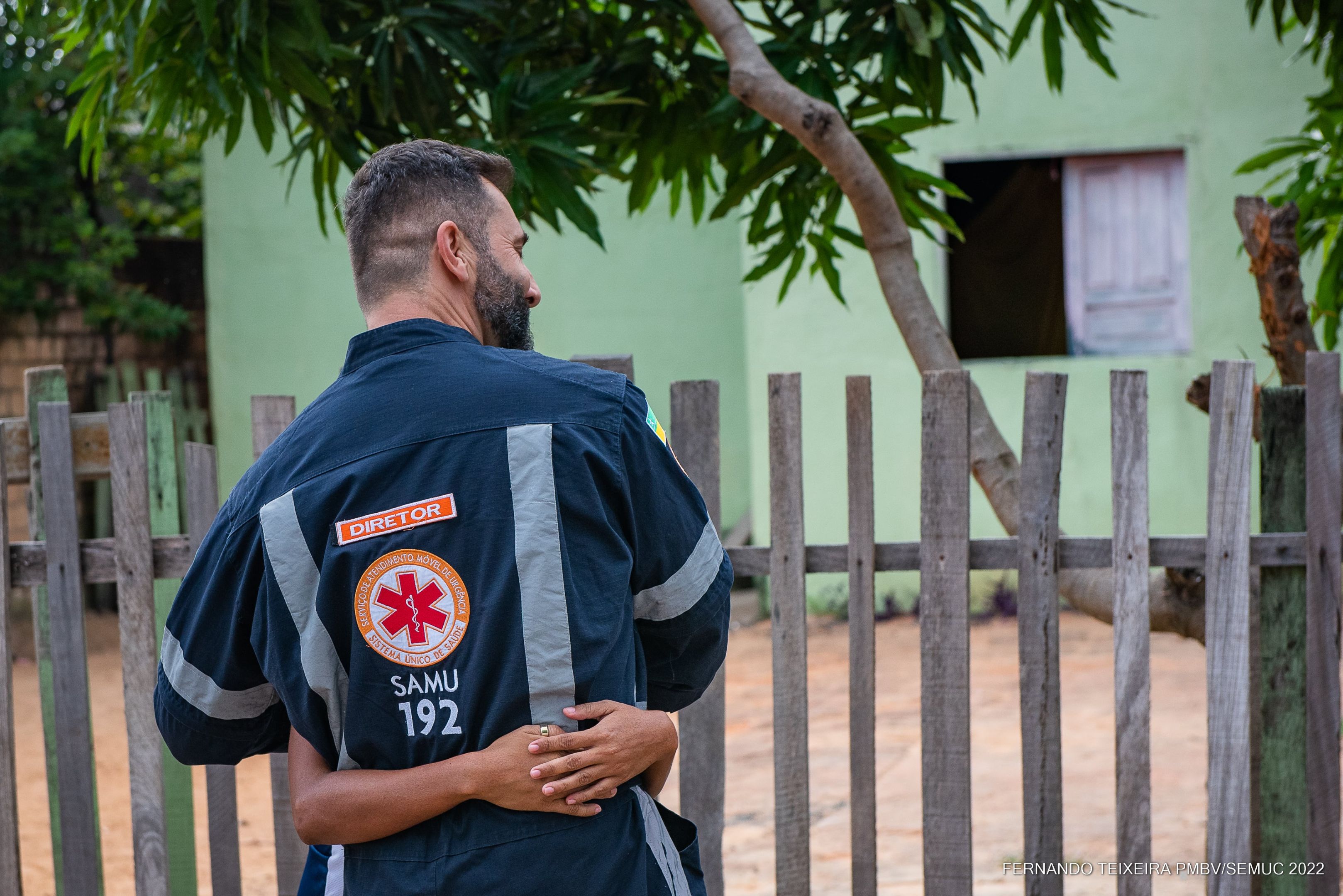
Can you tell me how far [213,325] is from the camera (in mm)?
10031

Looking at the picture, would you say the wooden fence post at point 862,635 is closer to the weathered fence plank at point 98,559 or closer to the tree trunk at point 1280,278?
the tree trunk at point 1280,278

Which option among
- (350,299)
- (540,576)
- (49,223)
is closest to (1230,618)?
(540,576)

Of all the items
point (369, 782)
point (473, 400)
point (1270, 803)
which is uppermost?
point (473, 400)

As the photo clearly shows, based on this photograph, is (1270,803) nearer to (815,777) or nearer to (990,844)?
(990,844)

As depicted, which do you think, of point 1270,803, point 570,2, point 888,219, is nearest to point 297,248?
point 570,2

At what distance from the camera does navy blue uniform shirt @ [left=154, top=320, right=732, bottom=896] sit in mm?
1444

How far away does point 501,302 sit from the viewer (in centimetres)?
164

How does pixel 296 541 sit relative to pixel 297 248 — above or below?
below

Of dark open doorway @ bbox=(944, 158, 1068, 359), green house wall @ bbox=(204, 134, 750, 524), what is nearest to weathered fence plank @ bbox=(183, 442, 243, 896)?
dark open doorway @ bbox=(944, 158, 1068, 359)

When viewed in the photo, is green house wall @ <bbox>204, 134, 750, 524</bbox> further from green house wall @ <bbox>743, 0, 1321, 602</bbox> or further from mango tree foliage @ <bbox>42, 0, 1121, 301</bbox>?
mango tree foliage @ <bbox>42, 0, 1121, 301</bbox>

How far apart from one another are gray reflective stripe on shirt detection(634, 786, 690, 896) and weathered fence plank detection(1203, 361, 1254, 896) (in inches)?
56.6

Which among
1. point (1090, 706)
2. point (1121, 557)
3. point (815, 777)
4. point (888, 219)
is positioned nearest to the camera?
point (1121, 557)

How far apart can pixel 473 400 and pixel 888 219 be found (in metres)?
1.62

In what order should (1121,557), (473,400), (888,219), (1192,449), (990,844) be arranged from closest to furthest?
(473,400) < (1121,557) < (888,219) < (990,844) < (1192,449)
